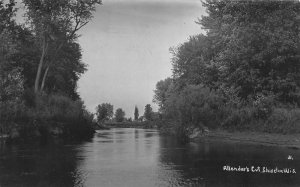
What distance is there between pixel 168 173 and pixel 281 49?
3053cm

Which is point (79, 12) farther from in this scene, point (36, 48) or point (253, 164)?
point (253, 164)

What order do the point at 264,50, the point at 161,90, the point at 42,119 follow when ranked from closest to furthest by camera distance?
1. the point at 264,50
2. the point at 42,119
3. the point at 161,90

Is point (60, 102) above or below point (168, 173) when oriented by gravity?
above

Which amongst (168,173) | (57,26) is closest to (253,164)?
(168,173)

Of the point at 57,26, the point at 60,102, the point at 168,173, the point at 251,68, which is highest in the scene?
the point at 57,26

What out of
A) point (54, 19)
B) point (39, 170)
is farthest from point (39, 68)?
point (39, 170)

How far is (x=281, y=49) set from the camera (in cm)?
4428

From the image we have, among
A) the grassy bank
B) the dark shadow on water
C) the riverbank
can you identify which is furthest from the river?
the grassy bank

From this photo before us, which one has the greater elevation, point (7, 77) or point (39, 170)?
point (7, 77)

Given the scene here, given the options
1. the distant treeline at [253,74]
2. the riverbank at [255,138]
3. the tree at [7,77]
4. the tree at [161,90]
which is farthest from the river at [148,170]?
the tree at [161,90]

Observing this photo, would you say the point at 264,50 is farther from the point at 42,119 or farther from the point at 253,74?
the point at 42,119

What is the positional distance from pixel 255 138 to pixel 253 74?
33.0 feet

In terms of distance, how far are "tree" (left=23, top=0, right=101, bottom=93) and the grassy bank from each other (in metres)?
3.84

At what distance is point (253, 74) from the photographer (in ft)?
154
